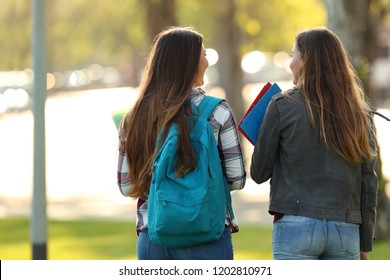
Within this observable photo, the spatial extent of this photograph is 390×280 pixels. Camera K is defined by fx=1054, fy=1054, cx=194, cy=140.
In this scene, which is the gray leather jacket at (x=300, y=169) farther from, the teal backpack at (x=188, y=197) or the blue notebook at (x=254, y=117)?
the teal backpack at (x=188, y=197)

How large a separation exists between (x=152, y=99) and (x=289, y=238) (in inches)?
32.8

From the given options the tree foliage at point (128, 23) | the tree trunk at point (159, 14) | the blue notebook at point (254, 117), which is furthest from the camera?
the tree foliage at point (128, 23)

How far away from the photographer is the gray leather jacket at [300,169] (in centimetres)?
452

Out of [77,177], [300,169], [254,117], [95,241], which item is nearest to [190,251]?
[300,169]

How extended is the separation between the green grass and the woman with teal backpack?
17.1 ft

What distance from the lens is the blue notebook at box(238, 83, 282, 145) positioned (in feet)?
15.4

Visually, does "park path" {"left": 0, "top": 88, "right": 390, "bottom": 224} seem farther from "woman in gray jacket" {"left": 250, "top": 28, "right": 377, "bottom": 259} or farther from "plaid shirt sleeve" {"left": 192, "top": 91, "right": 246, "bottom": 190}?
"woman in gray jacket" {"left": 250, "top": 28, "right": 377, "bottom": 259}

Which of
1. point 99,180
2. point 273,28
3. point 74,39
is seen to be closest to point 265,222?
point 99,180

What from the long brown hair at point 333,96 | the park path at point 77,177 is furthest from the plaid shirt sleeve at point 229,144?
the park path at point 77,177

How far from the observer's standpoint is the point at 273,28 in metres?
34.4

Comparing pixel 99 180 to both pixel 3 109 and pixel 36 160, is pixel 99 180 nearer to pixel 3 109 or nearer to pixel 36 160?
pixel 36 160

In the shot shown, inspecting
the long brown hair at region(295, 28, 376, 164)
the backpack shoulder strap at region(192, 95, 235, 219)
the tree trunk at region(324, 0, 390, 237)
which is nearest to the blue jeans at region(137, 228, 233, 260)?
the backpack shoulder strap at region(192, 95, 235, 219)

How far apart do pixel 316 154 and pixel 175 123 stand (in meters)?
0.62

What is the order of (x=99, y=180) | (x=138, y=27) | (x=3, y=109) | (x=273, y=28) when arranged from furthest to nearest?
(x=3, y=109) → (x=138, y=27) → (x=273, y=28) → (x=99, y=180)
